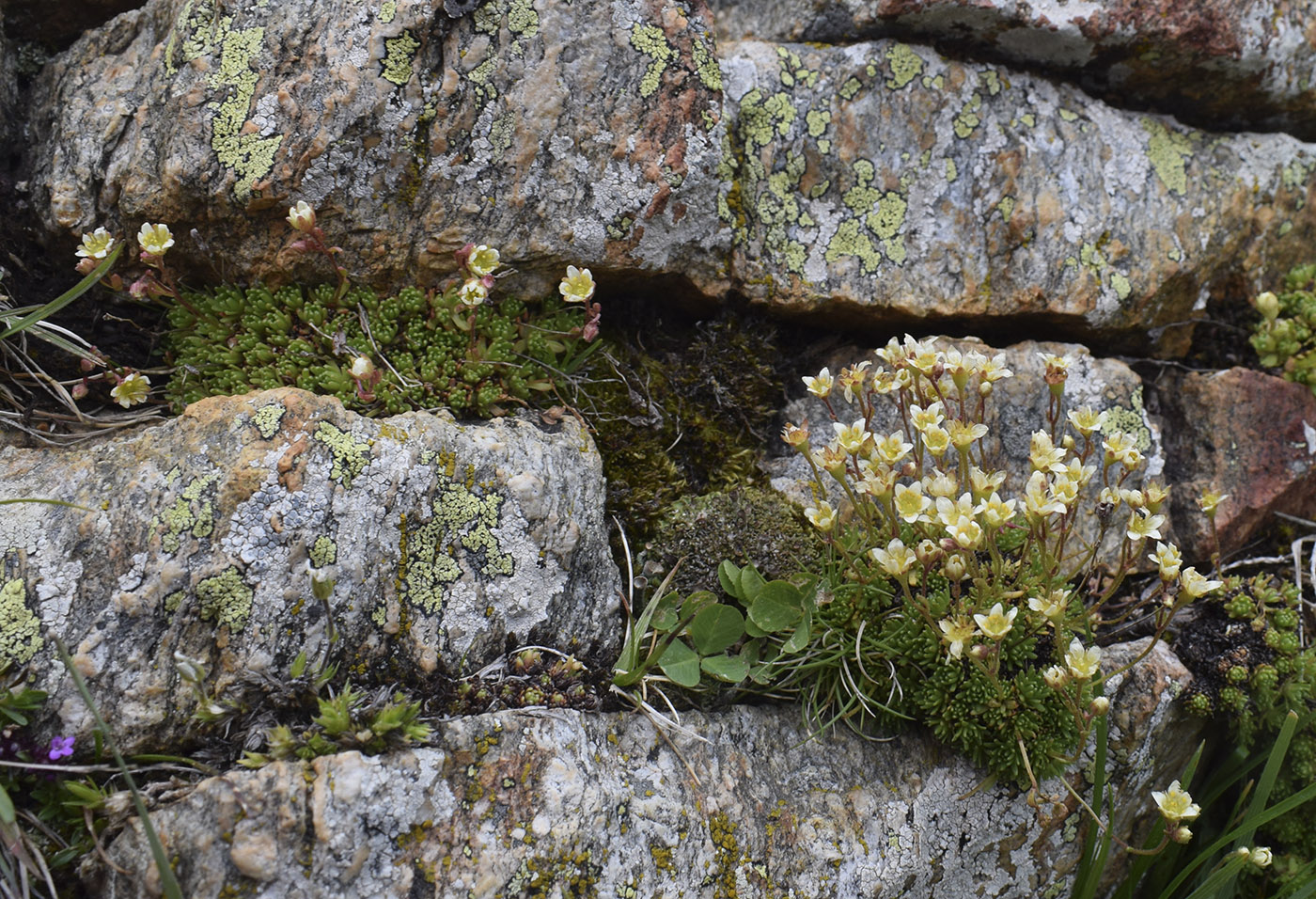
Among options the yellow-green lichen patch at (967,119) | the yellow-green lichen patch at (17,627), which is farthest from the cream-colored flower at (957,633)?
the yellow-green lichen patch at (17,627)

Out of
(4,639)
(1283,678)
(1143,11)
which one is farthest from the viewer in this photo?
→ (1143,11)

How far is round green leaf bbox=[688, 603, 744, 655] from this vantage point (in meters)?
2.83

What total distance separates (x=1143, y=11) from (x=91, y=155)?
14.0 ft

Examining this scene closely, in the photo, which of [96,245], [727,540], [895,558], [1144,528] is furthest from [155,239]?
[1144,528]

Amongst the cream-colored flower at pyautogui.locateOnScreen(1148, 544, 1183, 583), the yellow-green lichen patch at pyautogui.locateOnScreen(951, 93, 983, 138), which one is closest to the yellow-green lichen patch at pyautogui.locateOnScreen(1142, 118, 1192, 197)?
the yellow-green lichen patch at pyautogui.locateOnScreen(951, 93, 983, 138)

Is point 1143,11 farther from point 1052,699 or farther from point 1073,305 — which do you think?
point 1052,699

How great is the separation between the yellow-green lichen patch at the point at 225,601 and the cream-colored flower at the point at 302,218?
123 centimetres

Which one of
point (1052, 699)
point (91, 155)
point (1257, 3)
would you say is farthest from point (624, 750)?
point (1257, 3)

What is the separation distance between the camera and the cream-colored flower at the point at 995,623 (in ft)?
7.72

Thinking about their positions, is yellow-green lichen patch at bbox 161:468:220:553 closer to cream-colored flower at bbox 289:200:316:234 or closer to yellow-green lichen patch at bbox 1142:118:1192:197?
cream-colored flower at bbox 289:200:316:234

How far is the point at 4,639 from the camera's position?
7.61 ft

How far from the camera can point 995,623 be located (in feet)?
7.88

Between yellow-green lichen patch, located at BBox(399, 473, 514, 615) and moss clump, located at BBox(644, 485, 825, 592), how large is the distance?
63 centimetres

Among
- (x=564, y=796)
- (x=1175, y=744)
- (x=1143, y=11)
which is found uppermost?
(x=1143, y=11)
